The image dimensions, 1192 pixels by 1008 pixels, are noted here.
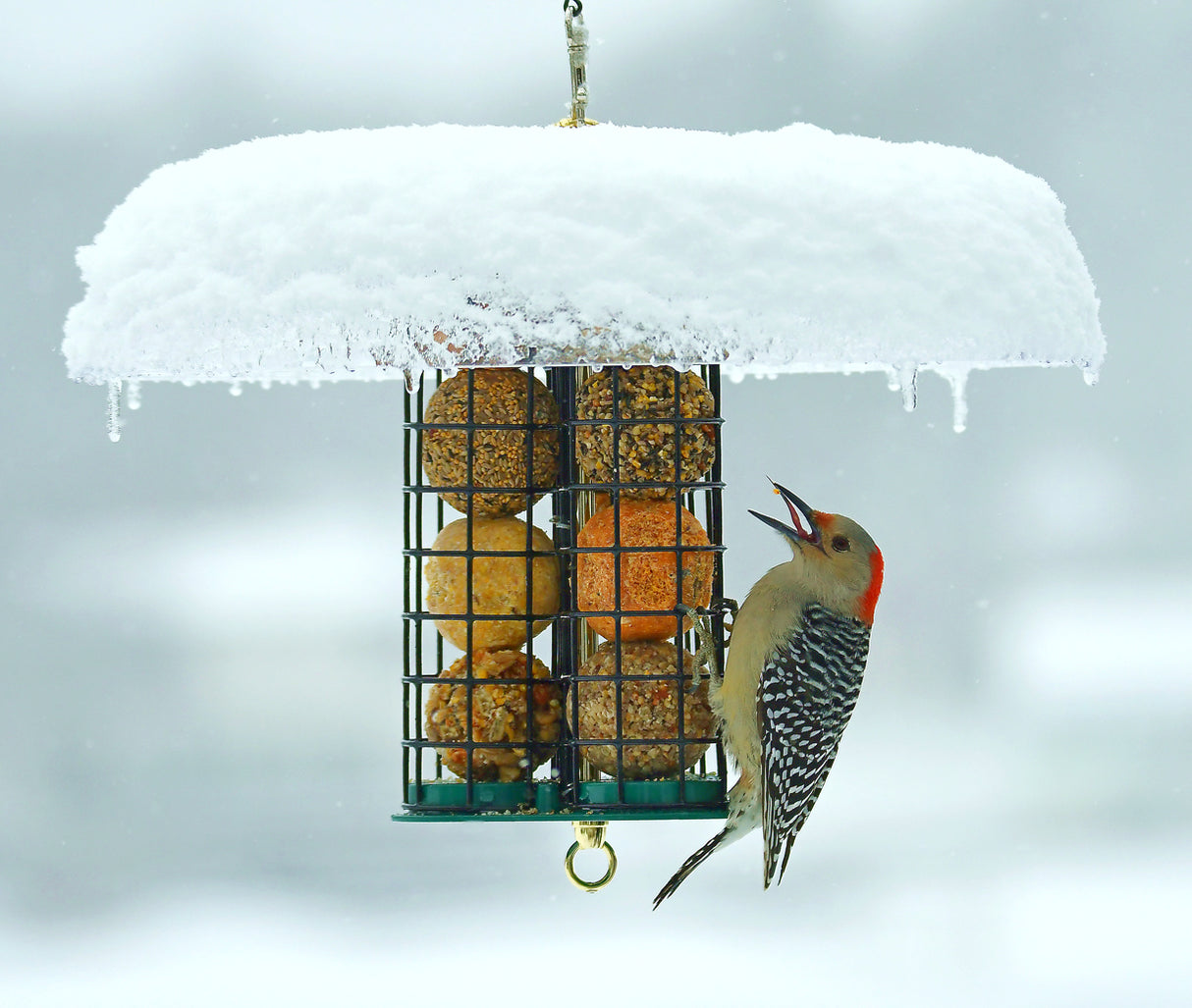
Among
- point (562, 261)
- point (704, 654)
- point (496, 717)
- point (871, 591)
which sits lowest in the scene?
point (496, 717)

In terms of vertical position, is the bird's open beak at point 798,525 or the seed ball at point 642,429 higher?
the seed ball at point 642,429

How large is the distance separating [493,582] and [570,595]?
0.57 feet

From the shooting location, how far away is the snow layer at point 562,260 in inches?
86.7

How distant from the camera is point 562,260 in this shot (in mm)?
2205

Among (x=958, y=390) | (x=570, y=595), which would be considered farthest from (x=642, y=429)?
(x=958, y=390)

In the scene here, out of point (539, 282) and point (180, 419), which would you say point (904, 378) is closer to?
point (539, 282)

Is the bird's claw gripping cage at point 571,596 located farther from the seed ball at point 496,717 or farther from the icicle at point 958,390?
the icicle at point 958,390

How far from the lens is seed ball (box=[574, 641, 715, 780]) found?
308 centimetres

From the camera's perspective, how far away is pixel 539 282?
7.22 feet

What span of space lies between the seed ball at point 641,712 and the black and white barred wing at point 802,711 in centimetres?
16

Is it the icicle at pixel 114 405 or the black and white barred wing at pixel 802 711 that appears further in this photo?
the black and white barred wing at pixel 802 711

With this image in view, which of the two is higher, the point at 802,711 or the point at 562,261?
the point at 562,261

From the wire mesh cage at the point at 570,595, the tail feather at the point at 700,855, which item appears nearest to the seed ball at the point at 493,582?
the wire mesh cage at the point at 570,595

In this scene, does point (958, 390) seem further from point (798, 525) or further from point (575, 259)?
point (575, 259)
